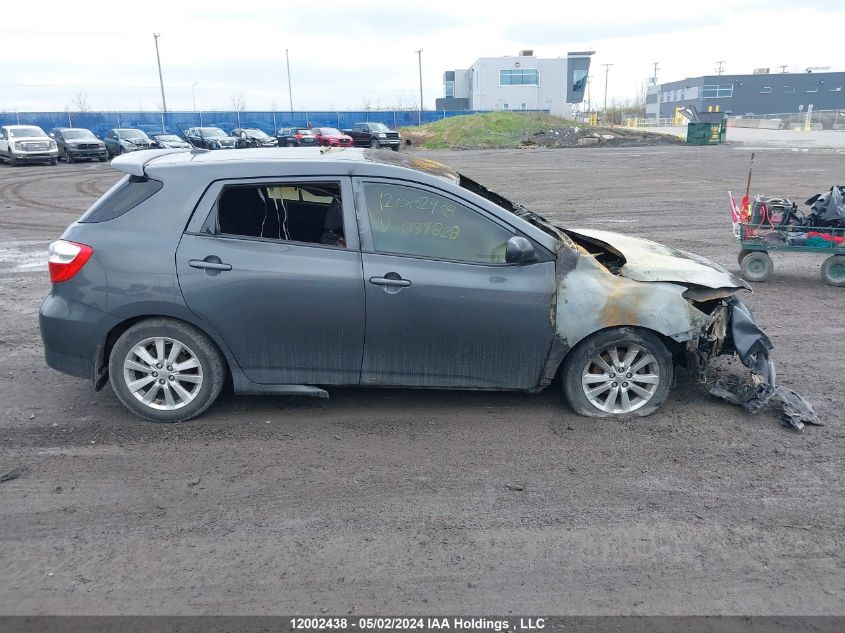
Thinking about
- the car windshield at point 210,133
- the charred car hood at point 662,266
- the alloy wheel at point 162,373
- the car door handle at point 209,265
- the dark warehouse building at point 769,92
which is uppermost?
the dark warehouse building at point 769,92

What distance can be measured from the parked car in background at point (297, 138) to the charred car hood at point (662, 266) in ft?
125

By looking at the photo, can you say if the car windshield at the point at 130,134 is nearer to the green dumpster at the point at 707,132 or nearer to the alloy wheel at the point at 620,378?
the green dumpster at the point at 707,132

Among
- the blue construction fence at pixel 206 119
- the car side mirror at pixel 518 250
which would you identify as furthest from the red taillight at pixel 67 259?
the blue construction fence at pixel 206 119

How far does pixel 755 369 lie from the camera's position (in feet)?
17.1

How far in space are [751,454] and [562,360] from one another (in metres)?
1.34

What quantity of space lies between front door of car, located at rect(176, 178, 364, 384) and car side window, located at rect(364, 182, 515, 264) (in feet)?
0.67

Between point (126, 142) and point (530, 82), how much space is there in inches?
2663

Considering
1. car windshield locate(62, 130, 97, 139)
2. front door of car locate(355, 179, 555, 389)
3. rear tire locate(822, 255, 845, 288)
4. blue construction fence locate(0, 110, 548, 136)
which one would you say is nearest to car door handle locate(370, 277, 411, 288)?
front door of car locate(355, 179, 555, 389)

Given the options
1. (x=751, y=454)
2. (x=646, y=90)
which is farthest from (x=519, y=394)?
(x=646, y=90)

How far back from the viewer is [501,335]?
4852 millimetres

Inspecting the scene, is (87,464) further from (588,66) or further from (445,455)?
(588,66)

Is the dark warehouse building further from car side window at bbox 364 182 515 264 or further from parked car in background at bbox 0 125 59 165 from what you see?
car side window at bbox 364 182 515 264

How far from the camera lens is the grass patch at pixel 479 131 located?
164 ft

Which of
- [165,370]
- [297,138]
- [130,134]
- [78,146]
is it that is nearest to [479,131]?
[297,138]
